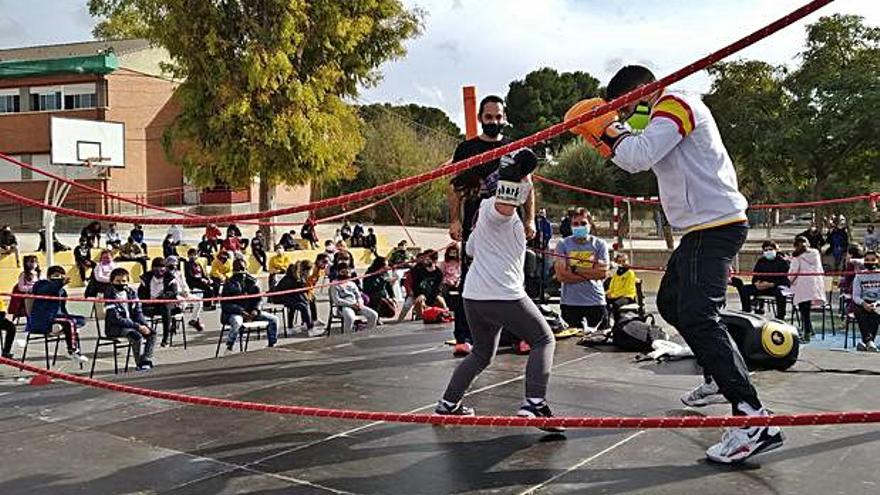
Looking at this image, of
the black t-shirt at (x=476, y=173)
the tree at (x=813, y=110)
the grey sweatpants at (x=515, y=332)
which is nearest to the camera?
the grey sweatpants at (x=515, y=332)

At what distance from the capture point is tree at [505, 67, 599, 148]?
55.1 meters

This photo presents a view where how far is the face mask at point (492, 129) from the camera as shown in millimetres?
5336

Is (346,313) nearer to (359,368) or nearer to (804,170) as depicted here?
(359,368)

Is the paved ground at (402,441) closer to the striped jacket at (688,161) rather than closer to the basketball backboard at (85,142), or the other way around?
the striped jacket at (688,161)

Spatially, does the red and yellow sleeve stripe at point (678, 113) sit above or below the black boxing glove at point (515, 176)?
above

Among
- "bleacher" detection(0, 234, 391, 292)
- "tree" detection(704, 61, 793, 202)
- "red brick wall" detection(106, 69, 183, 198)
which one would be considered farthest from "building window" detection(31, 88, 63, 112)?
"tree" detection(704, 61, 793, 202)

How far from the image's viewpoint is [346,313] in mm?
10789

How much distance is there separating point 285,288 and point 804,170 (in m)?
14.6

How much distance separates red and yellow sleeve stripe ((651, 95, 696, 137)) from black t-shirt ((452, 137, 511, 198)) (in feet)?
5.90

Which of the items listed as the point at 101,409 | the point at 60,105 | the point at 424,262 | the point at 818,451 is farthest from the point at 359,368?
the point at 60,105

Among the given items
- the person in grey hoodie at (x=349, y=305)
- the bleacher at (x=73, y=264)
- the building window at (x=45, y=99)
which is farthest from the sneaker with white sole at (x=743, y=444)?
the building window at (x=45, y=99)

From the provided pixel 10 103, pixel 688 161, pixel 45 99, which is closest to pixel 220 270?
pixel 688 161

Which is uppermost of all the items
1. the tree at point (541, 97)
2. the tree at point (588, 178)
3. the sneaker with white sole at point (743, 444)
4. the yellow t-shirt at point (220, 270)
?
the tree at point (541, 97)

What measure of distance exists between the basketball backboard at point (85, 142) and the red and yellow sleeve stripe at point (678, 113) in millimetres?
19545
